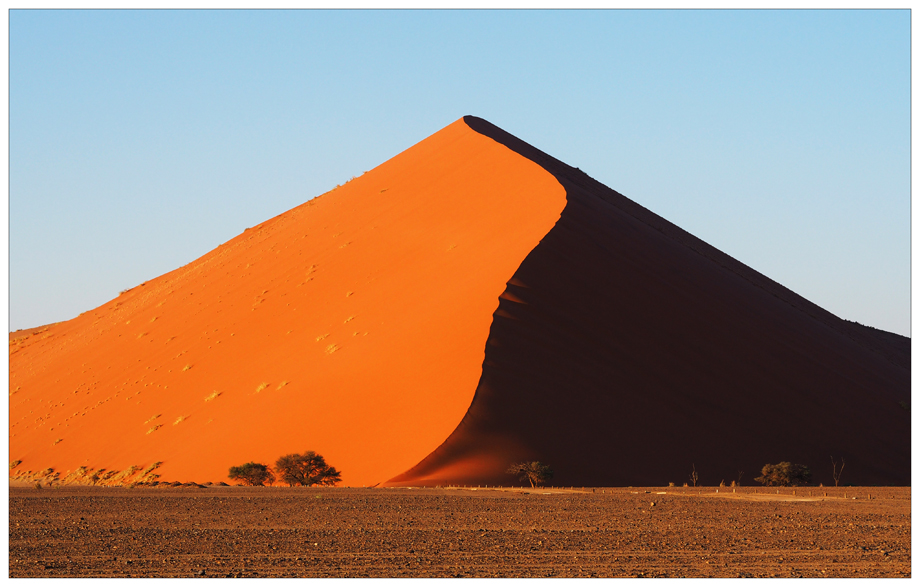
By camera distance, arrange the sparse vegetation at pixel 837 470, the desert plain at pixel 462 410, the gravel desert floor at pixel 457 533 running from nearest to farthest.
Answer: the gravel desert floor at pixel 457 533 < the desert plain at pixel 462 410 < the sparse vegetation at pixel 837 470

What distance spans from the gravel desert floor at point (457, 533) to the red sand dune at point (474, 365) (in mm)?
3004

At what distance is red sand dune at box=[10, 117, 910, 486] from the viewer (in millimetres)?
21547

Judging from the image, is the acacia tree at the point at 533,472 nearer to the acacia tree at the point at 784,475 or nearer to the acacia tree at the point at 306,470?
the acacia tree at the point at 306,470

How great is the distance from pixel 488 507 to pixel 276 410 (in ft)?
32.0

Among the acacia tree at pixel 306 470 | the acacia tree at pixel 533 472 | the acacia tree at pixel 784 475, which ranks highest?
the acacia tree at pixel 306 470

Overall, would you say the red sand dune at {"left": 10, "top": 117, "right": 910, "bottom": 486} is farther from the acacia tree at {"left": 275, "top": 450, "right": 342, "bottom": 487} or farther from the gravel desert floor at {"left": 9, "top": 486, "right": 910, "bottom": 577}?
the gravel desert floor at {"left": 9, "top": 486, "right": 910, "bottom": 577}

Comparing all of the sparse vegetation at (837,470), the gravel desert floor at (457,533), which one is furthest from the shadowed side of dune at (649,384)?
the gravel desert floor at (457,533)

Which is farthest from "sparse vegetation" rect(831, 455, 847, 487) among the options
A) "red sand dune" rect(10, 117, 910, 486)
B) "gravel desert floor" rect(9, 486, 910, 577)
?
"gravel desert floor" rect(9, 486, 910, 577)

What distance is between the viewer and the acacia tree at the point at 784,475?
21.2 metres

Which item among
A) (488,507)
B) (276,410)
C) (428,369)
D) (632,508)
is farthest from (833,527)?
(276,410)

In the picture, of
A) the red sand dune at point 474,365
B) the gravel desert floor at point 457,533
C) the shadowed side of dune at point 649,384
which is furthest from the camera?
the red sand dune at point 474,365

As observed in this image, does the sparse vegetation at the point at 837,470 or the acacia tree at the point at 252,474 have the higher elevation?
the acacia tree at the point at 252,474

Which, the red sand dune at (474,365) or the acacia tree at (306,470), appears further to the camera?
the red sand dune at (474,365)

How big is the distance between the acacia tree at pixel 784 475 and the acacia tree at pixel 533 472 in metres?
4.70
